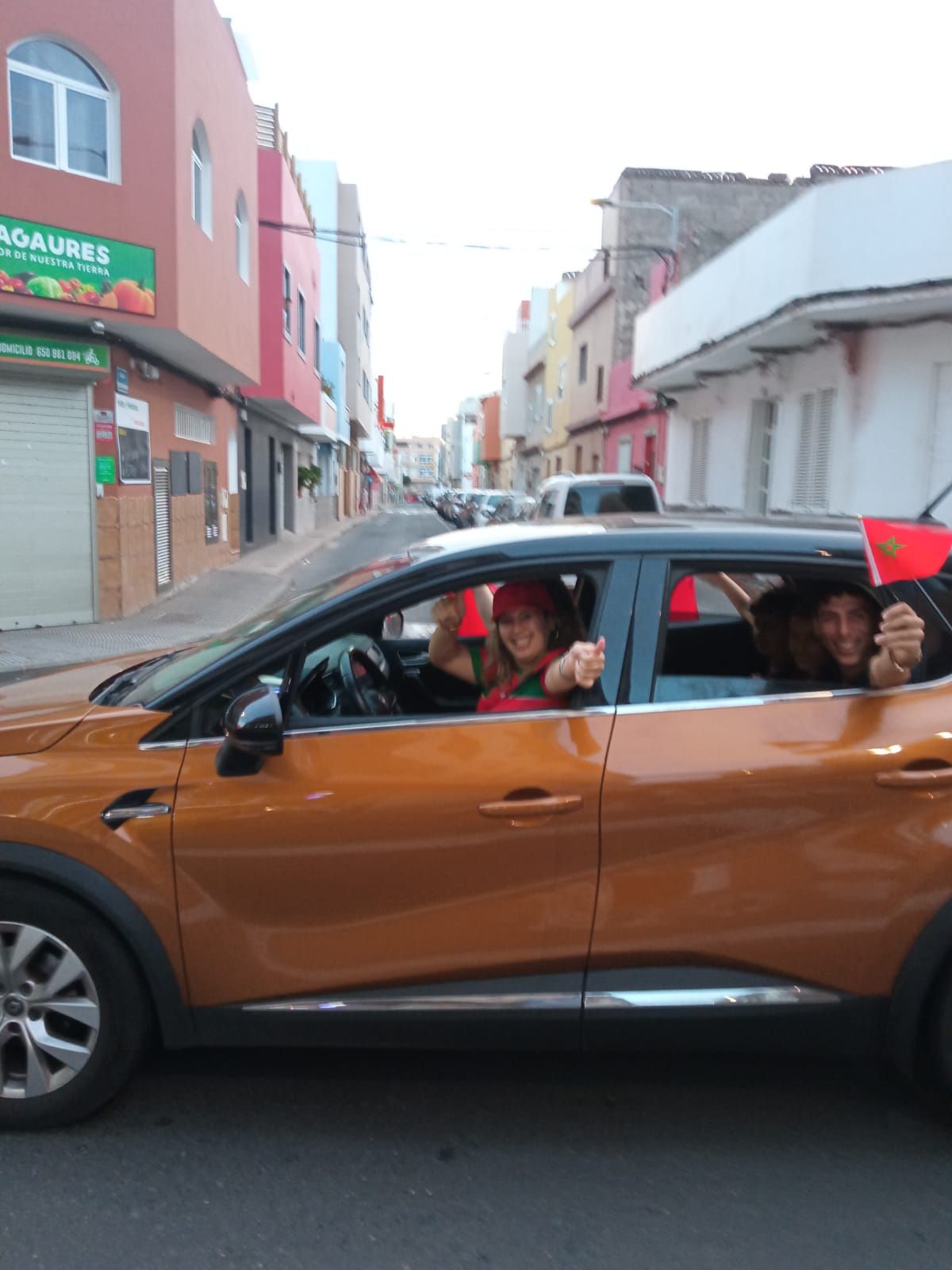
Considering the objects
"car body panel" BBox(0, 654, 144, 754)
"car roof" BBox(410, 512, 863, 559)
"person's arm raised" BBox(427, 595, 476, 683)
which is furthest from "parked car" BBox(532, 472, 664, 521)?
"car roof" BBox(410, 512, 863, 559)

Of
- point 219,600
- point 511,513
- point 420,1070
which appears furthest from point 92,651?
point 511,513

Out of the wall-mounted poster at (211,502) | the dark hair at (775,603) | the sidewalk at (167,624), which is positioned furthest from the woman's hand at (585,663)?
the wall-mounted poster at (211,502)

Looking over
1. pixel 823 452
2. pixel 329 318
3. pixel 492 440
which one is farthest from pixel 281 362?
pixel 492 440

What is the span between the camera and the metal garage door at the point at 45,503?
38.8 feet

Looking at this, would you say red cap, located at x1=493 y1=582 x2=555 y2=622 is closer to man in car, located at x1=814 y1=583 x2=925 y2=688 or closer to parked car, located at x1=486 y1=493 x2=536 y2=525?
man in car, located at x1=814 y1=583 x2=925 y2=688

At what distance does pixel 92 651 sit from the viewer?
421 inches

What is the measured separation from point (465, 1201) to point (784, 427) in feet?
49.7

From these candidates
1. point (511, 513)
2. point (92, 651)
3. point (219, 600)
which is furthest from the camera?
point (511, 513)

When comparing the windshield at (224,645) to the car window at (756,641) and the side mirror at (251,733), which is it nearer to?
the side mirror at (251,733)

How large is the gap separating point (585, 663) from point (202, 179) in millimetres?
14186

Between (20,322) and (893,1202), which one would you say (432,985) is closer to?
(893,1202)

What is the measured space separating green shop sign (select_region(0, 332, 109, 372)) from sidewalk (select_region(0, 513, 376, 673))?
9.86 feet

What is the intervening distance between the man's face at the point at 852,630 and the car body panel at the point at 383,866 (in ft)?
2.51

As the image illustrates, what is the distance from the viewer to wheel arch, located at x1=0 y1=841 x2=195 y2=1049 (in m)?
2.73
